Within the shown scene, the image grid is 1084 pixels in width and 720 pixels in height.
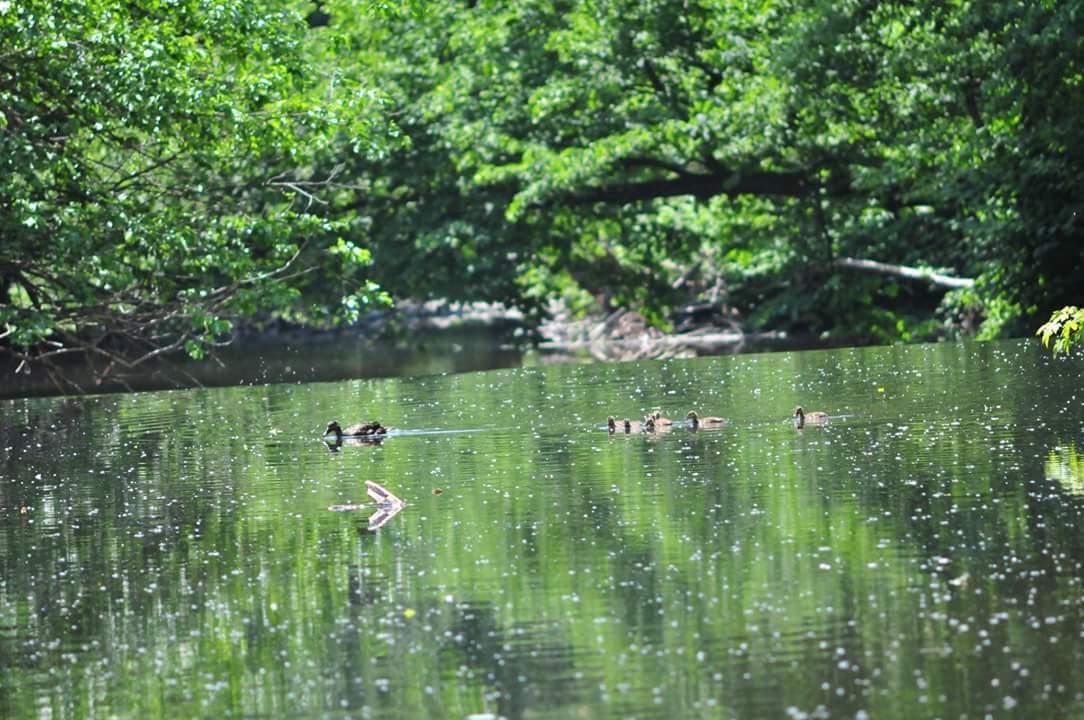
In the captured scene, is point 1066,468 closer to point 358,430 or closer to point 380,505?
point 380,505

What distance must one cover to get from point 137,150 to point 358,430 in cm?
464

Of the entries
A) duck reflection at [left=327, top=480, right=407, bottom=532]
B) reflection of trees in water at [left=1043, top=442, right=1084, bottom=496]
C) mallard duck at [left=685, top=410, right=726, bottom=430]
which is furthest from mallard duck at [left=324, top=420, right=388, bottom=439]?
reflection of trees in water at [left=1043, top=442, right=1084, bottom=496]

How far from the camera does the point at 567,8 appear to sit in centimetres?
3844

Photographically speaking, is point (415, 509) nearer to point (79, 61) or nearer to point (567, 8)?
point (79, 61)

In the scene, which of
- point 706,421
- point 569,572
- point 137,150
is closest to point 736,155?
point 137,150

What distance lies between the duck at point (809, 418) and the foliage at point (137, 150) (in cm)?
583

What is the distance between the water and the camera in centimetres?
776

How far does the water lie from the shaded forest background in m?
3.12

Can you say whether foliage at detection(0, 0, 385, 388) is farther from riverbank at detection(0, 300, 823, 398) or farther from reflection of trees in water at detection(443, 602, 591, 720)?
riverbank at detection(0, 300, 823, 398)

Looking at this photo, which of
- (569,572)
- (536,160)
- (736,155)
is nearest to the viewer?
(569,572)

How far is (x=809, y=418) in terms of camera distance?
17.8 metres

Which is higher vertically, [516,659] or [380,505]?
[380,505]

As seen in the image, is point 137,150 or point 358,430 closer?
point 358,430

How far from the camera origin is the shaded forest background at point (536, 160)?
65.4 ft
